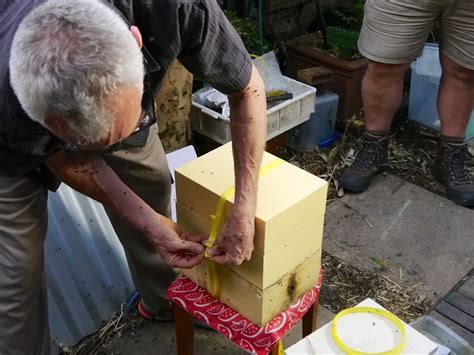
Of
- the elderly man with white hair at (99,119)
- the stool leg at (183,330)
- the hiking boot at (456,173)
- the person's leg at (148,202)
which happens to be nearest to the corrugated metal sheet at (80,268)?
the person's leg at (148,202)

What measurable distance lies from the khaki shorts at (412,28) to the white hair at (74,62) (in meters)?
2.03

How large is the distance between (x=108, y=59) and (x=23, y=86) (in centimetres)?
20

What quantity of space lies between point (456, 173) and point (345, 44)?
1181mm

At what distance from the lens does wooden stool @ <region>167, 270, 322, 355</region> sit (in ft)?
6.45

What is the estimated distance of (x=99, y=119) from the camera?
1.32 meters

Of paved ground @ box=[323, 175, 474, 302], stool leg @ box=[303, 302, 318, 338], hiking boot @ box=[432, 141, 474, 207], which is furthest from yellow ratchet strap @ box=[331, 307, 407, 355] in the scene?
hiking boot @ box=[432, 141, 474, 207]

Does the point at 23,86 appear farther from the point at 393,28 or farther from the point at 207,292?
the point at 393,28

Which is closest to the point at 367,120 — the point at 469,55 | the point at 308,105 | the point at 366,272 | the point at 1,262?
the point at 308,105

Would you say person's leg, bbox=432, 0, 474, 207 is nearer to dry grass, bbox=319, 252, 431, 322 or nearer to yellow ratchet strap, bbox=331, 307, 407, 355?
dry grass, bbox=319, 252, 431, 322

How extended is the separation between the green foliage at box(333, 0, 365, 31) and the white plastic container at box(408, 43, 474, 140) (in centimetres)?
67

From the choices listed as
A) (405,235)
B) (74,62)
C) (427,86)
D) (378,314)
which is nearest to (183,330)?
(378,314)

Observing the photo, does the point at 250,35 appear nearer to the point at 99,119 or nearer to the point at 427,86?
the point at 427,86

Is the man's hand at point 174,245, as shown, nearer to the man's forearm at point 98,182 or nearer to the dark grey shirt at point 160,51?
the man's forearm at point 98,182

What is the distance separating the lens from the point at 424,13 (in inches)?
118
